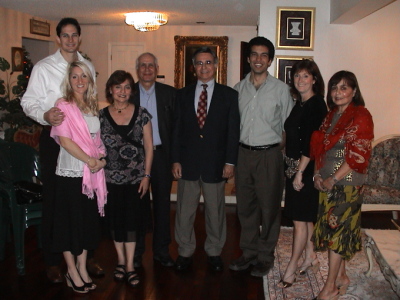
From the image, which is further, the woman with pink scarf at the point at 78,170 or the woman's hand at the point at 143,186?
the woman's hand at the point at 143,186

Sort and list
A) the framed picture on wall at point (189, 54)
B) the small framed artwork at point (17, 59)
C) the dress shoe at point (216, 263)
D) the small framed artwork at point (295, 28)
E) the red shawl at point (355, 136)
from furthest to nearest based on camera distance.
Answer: the framed picture on wall at point (189, 54) → the small framed artwork at point (17, 59) → the small framed artwork at point (295, 28) → the dress shoe at point (216, 263) → the red shawl at point (355, 136)

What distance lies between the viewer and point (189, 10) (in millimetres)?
7395

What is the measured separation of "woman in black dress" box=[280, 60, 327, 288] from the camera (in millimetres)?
3168

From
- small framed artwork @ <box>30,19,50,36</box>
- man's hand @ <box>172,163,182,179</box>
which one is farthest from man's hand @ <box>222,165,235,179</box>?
small framed artwork @ <box>30,19,50,36</box>

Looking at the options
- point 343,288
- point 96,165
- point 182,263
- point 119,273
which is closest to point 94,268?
point 119,273

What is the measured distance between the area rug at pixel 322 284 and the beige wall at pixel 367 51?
2162 millimetres

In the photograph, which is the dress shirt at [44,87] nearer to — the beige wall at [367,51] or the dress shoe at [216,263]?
the dress shoe at [216,263]

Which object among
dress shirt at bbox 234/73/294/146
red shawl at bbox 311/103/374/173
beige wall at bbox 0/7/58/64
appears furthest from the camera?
beige wall at bbox 0/7/58/64

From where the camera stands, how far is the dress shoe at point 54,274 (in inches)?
135

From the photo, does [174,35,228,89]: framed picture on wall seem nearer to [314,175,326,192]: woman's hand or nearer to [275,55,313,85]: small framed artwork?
[275,55,313,85]: small framed artwork

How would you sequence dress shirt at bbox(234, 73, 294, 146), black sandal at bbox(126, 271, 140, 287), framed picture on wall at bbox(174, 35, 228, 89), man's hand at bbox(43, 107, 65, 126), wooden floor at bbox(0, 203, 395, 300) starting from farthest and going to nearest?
framed picture on wall at bbox(174, 35, 228, 89) < dress shirt at bbox(234, 73, 294, 146) < black sandal at bbox(126, 271, 140, 287) < wooden floor at bbox(0, 203, 395, 300) < man's hand at bbox(43, 107, 65, 126)

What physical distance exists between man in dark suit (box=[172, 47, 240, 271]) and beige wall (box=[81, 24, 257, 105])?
613cm

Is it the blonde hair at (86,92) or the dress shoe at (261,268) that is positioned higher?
the blonde hair at (86,92)

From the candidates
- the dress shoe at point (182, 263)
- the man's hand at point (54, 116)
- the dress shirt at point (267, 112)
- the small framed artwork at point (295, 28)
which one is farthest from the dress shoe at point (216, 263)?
the small framed artwork at point (295, 28)
